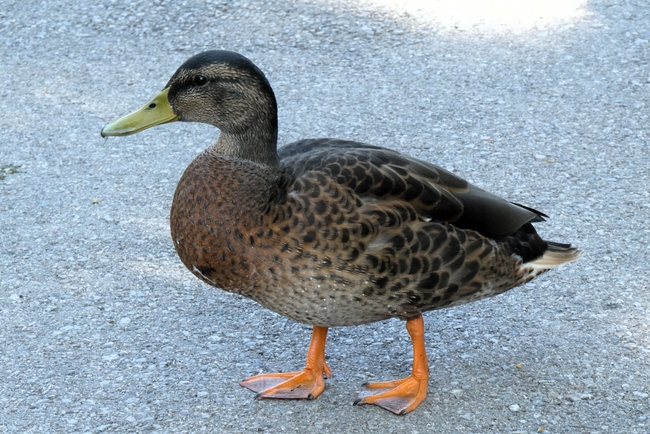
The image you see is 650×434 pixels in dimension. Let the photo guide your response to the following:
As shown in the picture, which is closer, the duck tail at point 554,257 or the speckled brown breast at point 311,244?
the speckled brown breast at point 311,244

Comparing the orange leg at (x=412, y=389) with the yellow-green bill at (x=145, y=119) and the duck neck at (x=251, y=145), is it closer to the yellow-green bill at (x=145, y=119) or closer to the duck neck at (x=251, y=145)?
the duck neck at (x=251, y=145)

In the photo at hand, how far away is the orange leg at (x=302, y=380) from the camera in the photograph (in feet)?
11.6

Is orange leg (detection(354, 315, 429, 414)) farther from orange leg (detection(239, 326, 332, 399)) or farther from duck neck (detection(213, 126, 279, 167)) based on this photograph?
duck neck (detection(213, 126, 279, 167))

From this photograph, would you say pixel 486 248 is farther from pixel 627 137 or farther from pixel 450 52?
pixel 450 52

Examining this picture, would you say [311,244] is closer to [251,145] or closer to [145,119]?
[251,145]

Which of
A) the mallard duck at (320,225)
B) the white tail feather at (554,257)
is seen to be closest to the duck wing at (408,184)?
the mallard duck at (320,225)

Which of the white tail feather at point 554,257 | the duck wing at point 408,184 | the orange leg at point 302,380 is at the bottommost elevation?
the orange leg at point 302,380

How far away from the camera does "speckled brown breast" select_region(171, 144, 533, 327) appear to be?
317cm

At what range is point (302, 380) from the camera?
358cm

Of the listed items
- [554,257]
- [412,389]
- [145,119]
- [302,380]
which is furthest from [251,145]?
[554,257]

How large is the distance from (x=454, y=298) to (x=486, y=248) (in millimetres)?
218

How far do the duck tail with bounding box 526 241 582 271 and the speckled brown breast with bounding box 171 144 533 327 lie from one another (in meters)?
0.42

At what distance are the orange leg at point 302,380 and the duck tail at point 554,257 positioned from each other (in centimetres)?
88

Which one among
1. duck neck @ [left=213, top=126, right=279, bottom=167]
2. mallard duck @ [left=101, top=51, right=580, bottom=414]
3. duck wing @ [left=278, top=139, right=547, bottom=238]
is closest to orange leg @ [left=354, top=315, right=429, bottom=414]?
mallard duck @ [left=101, top=51, right=580, bottom=414]
